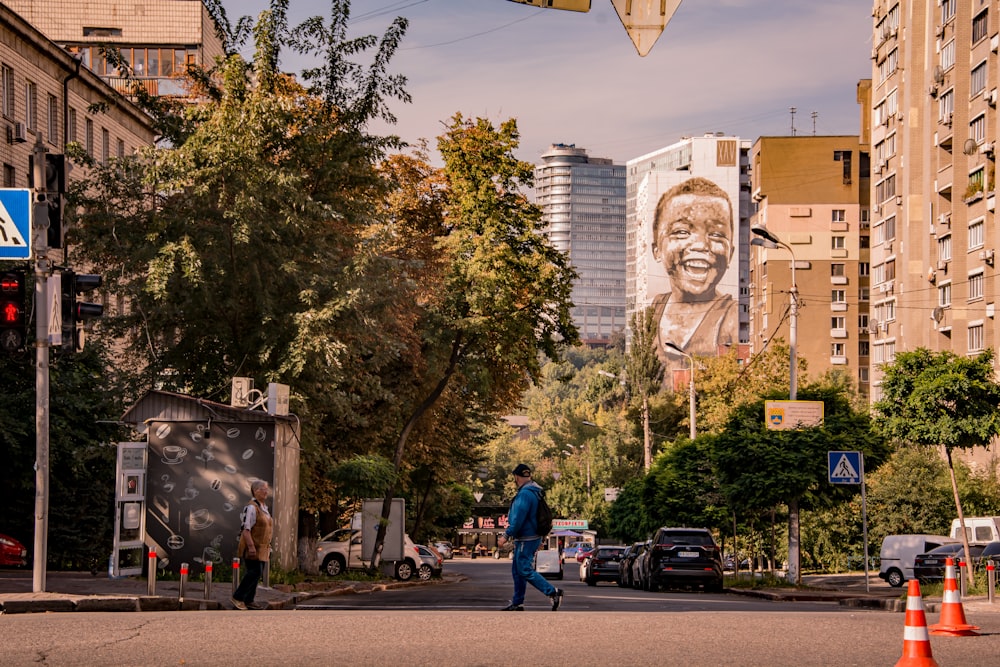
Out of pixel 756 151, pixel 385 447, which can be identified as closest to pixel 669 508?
pixel 385 447

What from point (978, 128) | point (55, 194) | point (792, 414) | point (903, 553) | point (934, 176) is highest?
point (978, 128)

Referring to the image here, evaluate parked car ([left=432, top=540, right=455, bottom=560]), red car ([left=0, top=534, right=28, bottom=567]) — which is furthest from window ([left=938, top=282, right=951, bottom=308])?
red car ([left=0, top=534, right=28, bottom=567])

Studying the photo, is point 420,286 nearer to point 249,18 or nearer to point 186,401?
point 249,18

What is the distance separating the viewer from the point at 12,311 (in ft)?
61.0

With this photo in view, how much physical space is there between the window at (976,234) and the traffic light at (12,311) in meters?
46.6

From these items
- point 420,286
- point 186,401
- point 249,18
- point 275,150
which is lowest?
point 186,401

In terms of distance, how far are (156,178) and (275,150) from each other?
3.01 meters

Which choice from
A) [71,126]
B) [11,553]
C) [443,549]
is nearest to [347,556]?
[11,553]

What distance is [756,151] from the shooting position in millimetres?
118625

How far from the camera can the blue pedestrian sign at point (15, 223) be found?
64.4 ft

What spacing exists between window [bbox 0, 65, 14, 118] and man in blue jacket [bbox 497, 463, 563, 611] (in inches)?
1441

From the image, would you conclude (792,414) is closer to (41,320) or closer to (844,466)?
(844,466)

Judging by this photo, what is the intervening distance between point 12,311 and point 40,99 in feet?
119

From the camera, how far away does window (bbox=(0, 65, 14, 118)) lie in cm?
4891
